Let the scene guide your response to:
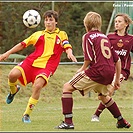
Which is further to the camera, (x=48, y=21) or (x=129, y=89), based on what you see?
(x=129, y=89)

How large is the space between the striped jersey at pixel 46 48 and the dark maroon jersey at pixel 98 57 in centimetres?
152

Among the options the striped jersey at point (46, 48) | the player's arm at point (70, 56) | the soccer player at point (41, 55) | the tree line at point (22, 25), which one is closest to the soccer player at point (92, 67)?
the player's arm at point (70, 56)

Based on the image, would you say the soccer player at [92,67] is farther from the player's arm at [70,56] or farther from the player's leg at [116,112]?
the player's arm at [70,56]

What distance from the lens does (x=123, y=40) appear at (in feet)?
31.4

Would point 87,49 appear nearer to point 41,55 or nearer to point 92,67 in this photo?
point 92,67

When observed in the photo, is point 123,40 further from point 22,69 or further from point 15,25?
point 15,25

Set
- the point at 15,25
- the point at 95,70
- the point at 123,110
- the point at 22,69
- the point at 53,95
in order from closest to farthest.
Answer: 1. the point at 95,70
2. the point at 22,69
3. the point at 123,110
4. the point at 53,95
5. the point at 15,25

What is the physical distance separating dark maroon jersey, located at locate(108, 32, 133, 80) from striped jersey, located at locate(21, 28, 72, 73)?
830 mm

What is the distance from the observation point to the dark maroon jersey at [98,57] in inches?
313

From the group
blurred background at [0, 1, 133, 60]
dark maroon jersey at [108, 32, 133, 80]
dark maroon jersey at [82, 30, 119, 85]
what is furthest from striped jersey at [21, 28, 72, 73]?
blurred background at [0, 1, 133, 60]

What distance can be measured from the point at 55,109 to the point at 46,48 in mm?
3570

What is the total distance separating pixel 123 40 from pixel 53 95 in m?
7.82

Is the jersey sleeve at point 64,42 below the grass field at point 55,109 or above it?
above

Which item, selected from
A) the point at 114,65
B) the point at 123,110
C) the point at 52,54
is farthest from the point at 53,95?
the point at 114,65
